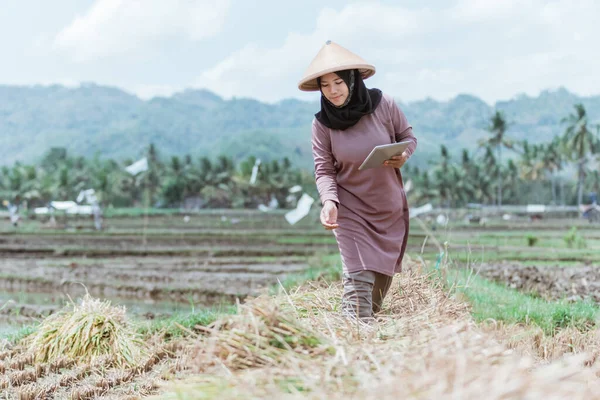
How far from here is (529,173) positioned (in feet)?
197

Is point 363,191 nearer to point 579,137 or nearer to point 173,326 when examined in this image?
point 173,326

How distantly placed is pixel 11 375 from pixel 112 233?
21979mm

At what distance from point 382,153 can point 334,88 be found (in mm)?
366

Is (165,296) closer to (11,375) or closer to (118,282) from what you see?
(118,282)

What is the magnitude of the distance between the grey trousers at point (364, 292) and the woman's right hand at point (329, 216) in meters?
0.25

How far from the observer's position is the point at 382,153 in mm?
2689

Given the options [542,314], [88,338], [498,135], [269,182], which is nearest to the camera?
[88,338]

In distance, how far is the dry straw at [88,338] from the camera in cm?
393

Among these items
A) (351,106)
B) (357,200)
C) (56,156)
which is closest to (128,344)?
(357,200)

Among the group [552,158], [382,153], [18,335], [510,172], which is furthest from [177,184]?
[382,153]

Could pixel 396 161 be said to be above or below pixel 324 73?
below

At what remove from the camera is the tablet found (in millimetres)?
2653

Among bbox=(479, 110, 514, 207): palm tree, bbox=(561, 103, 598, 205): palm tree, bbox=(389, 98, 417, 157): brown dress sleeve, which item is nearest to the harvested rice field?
bbox=(389, 98, 417, 157): brown dress sleeve

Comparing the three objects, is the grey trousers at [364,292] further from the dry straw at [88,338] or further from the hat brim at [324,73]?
the dry straw at [88,338]
